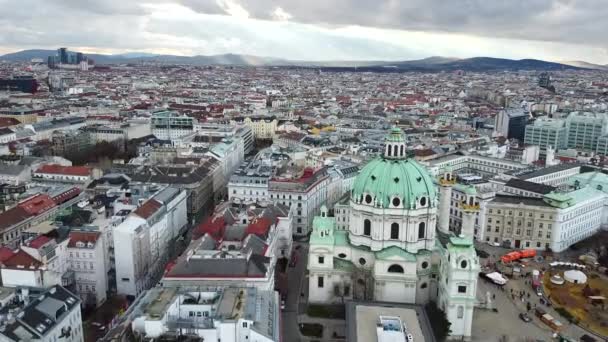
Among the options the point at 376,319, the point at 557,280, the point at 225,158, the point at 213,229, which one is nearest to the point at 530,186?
the point at 557,280

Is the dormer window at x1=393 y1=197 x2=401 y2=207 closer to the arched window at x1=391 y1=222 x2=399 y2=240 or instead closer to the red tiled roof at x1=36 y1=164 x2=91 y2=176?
the arched window at x1=391 y1=222 x2=399 y2=240

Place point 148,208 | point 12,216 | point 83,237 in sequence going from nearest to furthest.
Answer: point 83,237 < point 148,208 < point 12,216

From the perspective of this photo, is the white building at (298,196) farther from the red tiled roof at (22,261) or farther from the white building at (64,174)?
the red tiled roof at (22,261)

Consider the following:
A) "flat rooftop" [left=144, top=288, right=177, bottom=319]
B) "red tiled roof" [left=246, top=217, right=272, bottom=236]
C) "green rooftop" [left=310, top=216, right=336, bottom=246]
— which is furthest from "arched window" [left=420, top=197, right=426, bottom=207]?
"flat rooftop" [left=144, top=288, right=177, bottom=319]

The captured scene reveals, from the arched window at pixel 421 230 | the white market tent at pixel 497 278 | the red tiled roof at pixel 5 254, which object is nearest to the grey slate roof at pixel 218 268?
the red tiled roof at pixel 5 254

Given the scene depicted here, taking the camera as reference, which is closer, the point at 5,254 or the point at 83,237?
the point at 5,254

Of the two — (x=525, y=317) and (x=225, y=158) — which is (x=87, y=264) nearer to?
(x=525, y=317)

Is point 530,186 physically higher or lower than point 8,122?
lower
